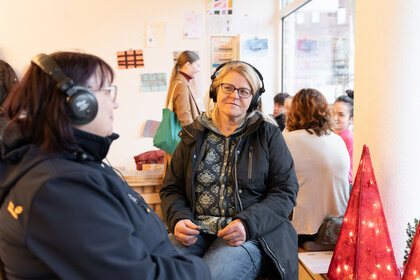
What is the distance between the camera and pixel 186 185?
175 centimetres

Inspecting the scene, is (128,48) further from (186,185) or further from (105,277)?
(105,277)

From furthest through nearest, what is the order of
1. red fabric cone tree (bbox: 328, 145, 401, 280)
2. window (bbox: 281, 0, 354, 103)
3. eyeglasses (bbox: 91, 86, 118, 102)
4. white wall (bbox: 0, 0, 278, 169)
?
white wall (bbox: 0, 0, 278, 169)
window (bbox: 281, 0, 354, 103)
red fabric cone tree (bbox: 328, 145, 401, 280)
eyeglasses (bbox: 91, 86, 118, 102)

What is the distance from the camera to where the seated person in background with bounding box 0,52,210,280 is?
30.8 inches

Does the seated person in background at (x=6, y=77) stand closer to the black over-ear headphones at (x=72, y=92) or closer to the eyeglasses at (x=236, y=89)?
the eyeglasses at (x=236, y=89)

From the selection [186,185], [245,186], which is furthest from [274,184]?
[186,185]

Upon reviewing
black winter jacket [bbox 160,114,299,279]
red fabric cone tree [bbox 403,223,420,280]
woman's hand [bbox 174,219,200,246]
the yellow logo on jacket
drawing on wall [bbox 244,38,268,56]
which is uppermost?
drawing on wall [bbox 244,38,268,56]

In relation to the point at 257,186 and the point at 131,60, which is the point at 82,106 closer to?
the point at 257,186

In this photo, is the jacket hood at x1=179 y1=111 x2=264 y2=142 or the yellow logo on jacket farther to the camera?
the jacket hood at x1=179 y1=111 x2=264 y2=142

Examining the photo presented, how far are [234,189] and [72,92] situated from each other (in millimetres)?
920

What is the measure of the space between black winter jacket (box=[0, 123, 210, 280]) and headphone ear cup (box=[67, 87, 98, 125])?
0.04 metres

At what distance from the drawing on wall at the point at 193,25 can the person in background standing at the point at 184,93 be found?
2.04 meters

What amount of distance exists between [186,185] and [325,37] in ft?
10.3

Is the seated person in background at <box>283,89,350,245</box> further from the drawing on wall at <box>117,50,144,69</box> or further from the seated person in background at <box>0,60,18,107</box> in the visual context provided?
the seated person in background at <box>0,60,18,107</box>

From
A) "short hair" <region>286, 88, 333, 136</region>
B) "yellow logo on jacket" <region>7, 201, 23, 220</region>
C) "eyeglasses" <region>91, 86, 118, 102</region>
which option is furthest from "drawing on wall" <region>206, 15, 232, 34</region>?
"yellow logo on jacket" <region>7, 201, 23, 220</region>
